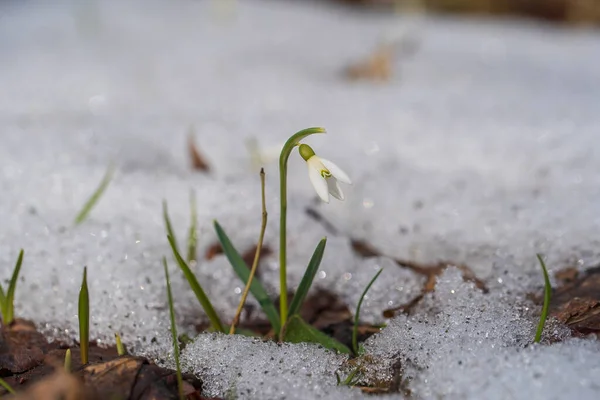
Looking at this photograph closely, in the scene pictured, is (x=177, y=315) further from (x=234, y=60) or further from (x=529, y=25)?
(x=529, y=25)

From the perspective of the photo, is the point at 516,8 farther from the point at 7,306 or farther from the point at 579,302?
the point at 7,306

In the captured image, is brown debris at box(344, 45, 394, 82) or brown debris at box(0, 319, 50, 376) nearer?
brown debris at box(0, 319, 50, 376)

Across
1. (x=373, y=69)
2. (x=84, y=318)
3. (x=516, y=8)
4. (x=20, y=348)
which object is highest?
(x=516, y=8)

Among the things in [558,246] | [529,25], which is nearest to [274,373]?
[558,246]

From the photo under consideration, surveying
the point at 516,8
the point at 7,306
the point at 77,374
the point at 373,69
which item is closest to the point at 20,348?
the point at 7,306

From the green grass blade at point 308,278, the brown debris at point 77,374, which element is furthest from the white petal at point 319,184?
the brown debris at point 77,374

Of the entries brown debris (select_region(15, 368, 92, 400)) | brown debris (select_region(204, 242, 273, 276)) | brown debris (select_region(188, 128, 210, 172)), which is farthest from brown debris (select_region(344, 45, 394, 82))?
brown debris (select_region(15, 368, 92, 400))

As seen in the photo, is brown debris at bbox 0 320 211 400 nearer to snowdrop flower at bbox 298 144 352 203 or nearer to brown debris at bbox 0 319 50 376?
brown debris at bbox 0 319 50 376
